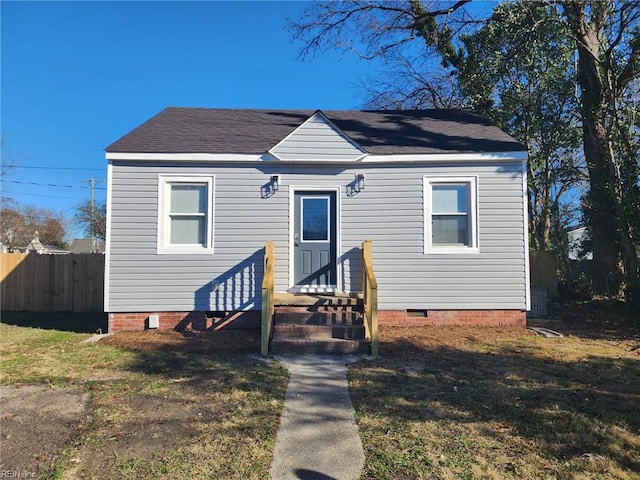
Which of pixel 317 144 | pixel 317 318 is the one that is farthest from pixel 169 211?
pixel 317 318

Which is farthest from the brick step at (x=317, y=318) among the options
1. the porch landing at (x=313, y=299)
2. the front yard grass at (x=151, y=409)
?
the front yard grass at (x=151, y=409)

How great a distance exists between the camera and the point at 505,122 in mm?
13555

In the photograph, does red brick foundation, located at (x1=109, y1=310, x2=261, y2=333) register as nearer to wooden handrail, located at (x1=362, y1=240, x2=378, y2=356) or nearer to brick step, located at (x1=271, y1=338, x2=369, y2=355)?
brick step, located at (x1=271, y1=338, x2=369, y2=355)

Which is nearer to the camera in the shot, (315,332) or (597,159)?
(315,332)

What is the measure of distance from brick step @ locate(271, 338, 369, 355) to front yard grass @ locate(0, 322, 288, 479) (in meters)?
0.48

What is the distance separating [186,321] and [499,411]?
5752mm

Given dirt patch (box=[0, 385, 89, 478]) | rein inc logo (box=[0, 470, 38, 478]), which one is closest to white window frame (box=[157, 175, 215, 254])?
dirt patch (box=[0, 385, 89, 478])

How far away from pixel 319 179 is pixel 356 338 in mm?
3237

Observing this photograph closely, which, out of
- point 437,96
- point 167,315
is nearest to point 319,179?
point 167,315

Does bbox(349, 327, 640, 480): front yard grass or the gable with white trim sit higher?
the gable with white trim

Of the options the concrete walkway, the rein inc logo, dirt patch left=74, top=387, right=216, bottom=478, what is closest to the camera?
the rein inc logo

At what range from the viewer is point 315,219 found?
808 centimetres

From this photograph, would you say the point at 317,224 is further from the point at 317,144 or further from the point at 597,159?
the point at 597,159

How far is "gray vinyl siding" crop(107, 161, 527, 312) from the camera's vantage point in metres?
7.75
